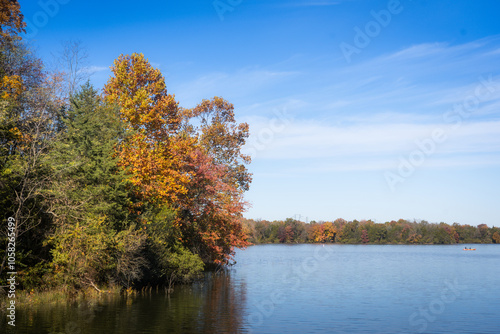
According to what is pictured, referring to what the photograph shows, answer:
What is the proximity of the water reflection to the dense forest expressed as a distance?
1920 millimetres

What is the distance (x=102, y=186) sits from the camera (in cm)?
2803

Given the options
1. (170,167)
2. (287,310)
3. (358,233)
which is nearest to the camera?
(287,310)

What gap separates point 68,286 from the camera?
82.6 ft

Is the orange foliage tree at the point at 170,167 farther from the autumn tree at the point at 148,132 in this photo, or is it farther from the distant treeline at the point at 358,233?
the distant treeline at the point at 358,233

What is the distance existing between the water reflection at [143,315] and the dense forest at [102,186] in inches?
75.6

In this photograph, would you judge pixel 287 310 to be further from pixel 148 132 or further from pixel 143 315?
pixel 148 132

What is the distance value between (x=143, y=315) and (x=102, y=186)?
885cm

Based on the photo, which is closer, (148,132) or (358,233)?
(148,132)

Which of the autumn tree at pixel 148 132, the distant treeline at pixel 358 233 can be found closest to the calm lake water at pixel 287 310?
the autumn tree at pixel 148 132

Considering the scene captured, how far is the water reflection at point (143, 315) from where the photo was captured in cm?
2019

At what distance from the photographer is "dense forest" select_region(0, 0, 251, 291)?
2381 cm

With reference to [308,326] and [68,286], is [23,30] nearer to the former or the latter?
[68,286]

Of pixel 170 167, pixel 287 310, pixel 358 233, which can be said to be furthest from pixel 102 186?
pixel 358 233

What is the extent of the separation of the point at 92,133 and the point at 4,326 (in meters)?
14.9
